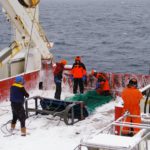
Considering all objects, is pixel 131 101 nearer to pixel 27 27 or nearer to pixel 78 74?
pixel 78 74

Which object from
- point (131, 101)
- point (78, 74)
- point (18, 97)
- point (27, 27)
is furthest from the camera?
point (27, 27)

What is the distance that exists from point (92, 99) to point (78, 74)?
1125 millimetres

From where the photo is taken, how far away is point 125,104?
1072 centimetres

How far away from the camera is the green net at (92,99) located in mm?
14828

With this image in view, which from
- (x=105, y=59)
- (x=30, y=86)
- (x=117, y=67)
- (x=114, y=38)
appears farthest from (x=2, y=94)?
(x=114, y=38)

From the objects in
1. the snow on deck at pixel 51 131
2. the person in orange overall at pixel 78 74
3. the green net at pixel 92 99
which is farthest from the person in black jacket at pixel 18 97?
the person in orange overall at pixel 78 74

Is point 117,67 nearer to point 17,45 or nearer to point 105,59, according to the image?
point 105,59

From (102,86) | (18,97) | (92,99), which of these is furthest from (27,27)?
(18,97)

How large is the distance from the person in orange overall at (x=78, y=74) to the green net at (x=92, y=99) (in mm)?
774

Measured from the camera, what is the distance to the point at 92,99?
50.0 ft

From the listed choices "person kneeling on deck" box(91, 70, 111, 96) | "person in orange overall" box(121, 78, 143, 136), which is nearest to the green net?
"person kneeling on deck" box(91, 70, 111, 96)

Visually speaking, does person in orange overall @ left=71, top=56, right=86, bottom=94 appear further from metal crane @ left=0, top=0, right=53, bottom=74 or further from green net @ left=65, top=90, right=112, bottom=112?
metal crane @ left=0, top=0, right=53, bottom=74

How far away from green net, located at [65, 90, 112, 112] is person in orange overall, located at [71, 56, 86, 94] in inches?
30.5

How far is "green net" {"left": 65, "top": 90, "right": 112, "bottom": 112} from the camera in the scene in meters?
14.8
